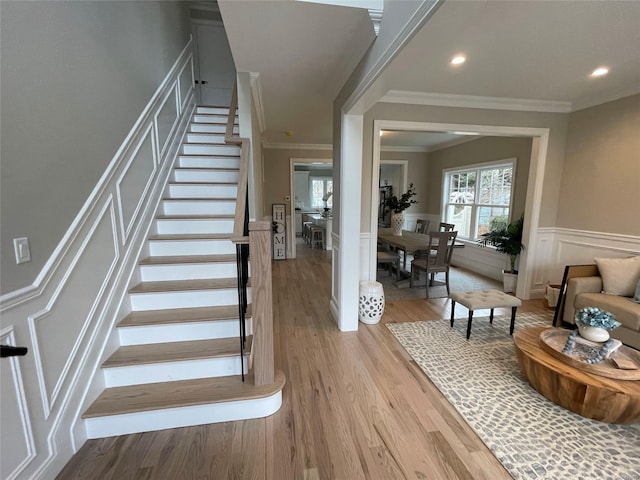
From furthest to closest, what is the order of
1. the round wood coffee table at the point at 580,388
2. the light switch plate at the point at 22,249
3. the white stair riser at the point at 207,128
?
the white stair riser at the point at 207,128
the round wood coffee table at the point at 580,388
the light switch plate at the point at 22,249

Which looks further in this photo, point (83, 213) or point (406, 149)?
point (406, 149)

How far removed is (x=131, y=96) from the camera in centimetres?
239

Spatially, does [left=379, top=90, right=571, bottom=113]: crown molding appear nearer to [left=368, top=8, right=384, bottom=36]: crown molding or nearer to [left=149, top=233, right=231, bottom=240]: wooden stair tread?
[left=368, top=8, right=384, bottom=36]: crown molding

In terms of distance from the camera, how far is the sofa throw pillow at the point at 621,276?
2693 millimetres

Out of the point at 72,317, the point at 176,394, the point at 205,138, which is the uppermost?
the point at 205,138

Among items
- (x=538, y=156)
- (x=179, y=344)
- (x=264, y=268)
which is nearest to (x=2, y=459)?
(x=179, y=344)

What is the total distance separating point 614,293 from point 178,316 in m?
4.05

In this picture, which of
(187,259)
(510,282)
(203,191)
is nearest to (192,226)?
(187,259)

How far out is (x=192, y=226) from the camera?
2.84 metres

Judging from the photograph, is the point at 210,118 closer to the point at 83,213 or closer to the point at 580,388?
the point at 83,213

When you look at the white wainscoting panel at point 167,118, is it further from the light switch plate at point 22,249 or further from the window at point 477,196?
the window at point 477,196

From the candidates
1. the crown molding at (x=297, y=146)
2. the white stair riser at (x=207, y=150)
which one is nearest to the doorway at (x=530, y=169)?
the white stair riser at (x=207, y=150)

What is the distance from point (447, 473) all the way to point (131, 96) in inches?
138

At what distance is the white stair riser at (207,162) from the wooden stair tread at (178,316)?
198 cm
